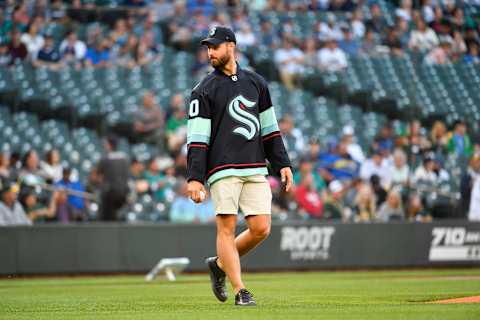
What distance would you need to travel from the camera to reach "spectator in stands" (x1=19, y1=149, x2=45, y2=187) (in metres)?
15.6

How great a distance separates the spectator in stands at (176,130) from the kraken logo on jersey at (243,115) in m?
9.86

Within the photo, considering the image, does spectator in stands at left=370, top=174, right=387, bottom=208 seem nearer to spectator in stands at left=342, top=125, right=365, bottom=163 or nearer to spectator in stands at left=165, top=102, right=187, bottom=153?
spectator in stands at left=342, top=125, right=365, bottom=163

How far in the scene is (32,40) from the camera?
1844 centimetres

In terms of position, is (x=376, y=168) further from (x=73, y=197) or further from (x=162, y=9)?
(x=162, y=9)

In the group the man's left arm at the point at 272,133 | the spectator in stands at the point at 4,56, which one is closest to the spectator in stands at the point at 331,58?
the spectator in stands at the point at 4,56

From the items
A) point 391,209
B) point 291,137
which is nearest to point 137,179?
point 291,137

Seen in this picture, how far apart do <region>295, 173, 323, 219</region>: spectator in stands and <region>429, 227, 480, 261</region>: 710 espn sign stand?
2.08m

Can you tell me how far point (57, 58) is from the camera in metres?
18.6

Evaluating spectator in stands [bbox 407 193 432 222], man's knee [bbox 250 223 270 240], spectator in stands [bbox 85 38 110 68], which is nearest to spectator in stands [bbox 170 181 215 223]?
spectator in stands [bbox 407 193 432 222]

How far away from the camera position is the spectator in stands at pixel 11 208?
15031 mm

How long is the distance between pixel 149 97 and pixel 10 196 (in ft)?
11.6

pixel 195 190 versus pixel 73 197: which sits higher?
pixel 195 190

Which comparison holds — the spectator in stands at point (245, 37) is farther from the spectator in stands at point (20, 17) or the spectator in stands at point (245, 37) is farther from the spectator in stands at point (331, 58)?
the spectator in stands at point (20, 17)

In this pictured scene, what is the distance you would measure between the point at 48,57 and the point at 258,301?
37.2 feet
